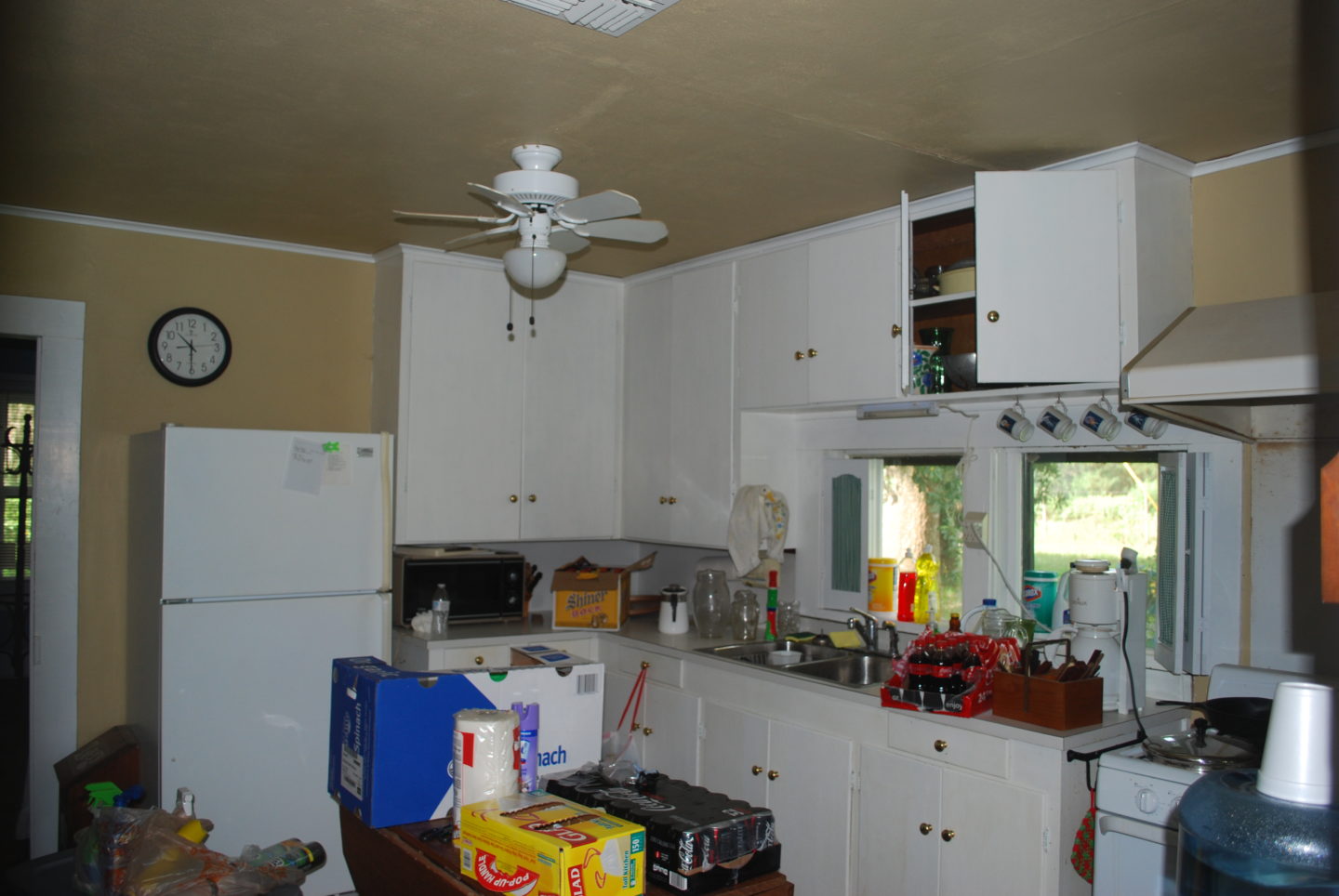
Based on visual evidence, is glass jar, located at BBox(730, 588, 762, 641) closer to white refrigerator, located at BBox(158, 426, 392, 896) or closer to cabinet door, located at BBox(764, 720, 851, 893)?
cabinet door, located at BBox(764, 720, 851, 893)

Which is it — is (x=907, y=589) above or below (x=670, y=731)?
above

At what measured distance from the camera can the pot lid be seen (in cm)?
223

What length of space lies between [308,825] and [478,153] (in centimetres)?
240

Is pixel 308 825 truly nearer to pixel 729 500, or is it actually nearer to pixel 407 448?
pixel 407 448

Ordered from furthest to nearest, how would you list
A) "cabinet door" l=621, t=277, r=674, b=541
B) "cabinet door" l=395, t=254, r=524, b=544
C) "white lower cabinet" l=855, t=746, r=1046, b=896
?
"cabinet door" l=621, t=277, r=674, b=541, "cabinet door" l=395, t=254, r=524, b=544, "white lower cabinet" l=855, t=746, r=1046, b=896

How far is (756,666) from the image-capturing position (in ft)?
10.8

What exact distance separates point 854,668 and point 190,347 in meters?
2.84

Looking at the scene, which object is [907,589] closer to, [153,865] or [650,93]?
[650,93]

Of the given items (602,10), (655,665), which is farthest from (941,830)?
(602,10)

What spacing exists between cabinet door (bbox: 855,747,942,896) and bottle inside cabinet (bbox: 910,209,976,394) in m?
1.19

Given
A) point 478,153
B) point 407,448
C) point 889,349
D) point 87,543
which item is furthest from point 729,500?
point 87,543

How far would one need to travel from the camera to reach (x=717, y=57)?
212 centimetres

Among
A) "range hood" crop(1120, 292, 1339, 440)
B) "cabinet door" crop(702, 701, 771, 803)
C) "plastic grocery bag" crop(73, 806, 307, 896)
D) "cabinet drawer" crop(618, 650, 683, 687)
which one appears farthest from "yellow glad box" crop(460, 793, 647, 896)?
"cabinet drawer" crop(618, 650, 683, 687)

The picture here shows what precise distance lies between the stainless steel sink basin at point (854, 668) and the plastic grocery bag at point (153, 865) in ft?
6.03
